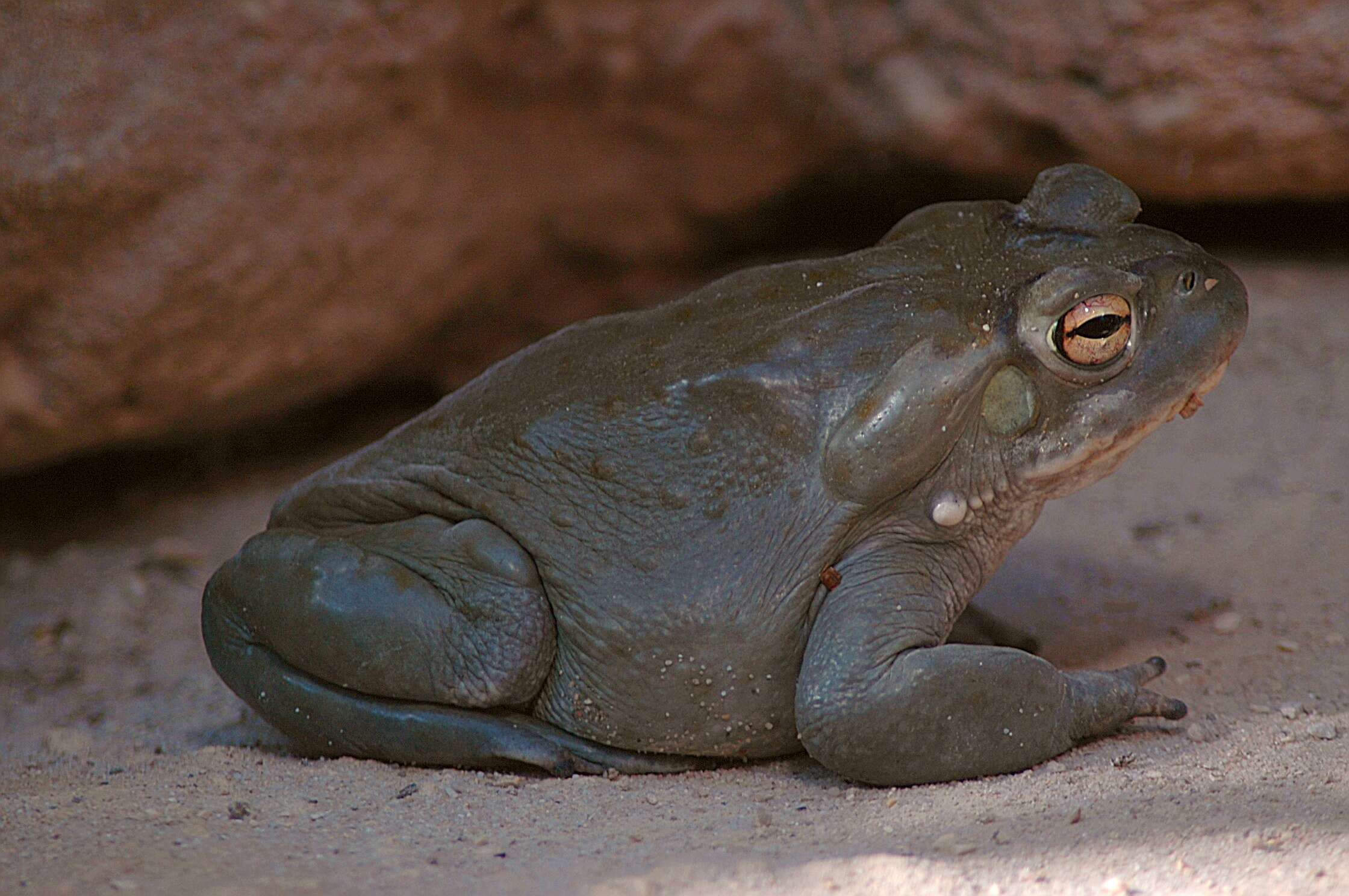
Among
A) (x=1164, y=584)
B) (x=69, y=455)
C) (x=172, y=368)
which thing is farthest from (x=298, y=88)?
(x=1164, y=584)

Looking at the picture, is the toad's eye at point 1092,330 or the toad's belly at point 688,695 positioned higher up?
the toad's eye at point 1092,330

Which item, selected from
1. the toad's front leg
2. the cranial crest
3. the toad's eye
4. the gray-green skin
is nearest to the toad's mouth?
the gray-green skin

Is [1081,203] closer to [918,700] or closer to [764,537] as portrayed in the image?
[764,537]

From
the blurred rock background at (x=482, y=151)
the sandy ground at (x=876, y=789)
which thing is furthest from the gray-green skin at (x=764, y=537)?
the blurred rock background at (x=482, y=151)

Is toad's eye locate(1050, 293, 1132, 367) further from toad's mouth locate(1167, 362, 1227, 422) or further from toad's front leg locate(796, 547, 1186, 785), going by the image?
toad's front leg locate(796, 547, 1186, 785)

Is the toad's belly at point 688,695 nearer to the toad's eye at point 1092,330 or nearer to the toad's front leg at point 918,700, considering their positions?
the toad's front leg at point 918,700
